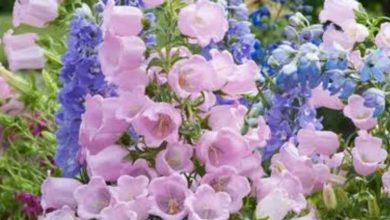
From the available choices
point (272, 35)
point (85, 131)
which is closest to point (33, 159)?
point (85, 131)

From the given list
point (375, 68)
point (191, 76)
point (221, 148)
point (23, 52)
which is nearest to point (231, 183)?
point (221, 148)

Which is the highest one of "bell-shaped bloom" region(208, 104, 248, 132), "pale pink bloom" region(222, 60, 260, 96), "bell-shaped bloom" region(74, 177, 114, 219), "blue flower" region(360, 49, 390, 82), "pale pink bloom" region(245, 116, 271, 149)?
"blue flower" region(360, 49, 390, 82)

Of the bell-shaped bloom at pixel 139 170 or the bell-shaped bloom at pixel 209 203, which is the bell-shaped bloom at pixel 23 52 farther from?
the bell-shaped bloom at pixel 209 203

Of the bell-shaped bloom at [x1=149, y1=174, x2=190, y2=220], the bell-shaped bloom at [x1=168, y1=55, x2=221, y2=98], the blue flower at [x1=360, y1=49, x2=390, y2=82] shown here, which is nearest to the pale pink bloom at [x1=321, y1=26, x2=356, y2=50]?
the blue flower at [x1=360, y1=49, x2=390, y2=82]

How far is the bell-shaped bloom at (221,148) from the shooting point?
1.77 meters

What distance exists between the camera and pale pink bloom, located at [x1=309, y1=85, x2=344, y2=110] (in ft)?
6.49

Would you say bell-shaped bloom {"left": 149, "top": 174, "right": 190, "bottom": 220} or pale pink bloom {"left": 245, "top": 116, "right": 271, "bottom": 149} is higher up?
pale pink bloom {"left": 245, "top": 116, "right": 271, "bottom": 149}

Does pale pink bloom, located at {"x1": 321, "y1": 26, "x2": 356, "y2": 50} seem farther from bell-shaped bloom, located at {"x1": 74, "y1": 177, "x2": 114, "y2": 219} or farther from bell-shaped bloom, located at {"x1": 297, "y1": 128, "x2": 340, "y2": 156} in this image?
bell-shaped bloom, located at {"x1": 74, "y1": 177, "x2": 114, "y2": 219}

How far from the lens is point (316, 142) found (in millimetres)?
1930

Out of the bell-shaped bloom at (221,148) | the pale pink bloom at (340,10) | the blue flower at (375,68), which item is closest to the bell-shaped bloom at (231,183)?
the bell-shaped bloom at (221,148)

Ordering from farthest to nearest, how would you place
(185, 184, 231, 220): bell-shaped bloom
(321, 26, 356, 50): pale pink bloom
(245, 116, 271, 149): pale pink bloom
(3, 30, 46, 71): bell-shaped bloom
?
(3, 30, 46, 71): bell-shaped bloom
(321, 26, 356, 50): pale pink bloom
(245, 116, 271, 149): pale pink bloom
(185, 184, 231, 220): bell-shaped bloom

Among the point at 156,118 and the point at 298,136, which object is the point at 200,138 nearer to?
the point at 156,118

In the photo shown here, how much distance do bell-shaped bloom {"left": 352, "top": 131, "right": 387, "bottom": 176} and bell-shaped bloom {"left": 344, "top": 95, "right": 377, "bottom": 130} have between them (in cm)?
4

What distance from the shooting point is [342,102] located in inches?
78.1
